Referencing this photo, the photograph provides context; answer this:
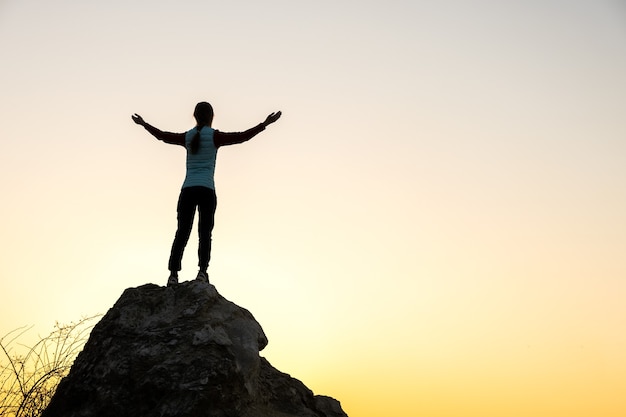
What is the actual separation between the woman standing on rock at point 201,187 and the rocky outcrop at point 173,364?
57cm

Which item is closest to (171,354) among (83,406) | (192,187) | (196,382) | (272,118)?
(196,382)

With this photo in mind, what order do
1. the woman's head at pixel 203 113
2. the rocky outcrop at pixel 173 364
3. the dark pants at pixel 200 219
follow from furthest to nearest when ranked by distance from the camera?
the woman's head at pixel 203 113 < the dark pants at pixel 200 219 < the rocky outcrop at pixel 173 364

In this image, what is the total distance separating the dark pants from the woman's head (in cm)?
97

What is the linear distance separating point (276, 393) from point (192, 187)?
9.64 feet

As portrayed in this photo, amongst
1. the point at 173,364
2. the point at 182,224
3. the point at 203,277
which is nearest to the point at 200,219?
the point at 182,224

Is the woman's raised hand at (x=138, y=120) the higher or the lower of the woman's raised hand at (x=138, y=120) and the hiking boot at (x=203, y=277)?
the higher

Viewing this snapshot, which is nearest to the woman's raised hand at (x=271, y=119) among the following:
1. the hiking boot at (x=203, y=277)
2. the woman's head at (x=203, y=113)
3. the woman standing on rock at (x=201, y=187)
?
the woman standing on rock at (x=201, y=187)

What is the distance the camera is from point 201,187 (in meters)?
8.93

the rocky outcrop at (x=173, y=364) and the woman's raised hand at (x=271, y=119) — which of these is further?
the woman's raised hand at (x=271, y=119)

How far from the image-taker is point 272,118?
9078 mm

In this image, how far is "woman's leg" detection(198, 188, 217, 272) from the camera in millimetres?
8945

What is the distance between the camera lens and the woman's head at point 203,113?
9.23m

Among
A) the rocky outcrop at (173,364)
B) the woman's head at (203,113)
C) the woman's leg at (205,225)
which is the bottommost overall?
the rocky outcrop at (173,364)

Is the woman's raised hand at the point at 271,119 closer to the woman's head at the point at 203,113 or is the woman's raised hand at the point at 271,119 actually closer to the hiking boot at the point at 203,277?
the woman's head at the point at 203,113
